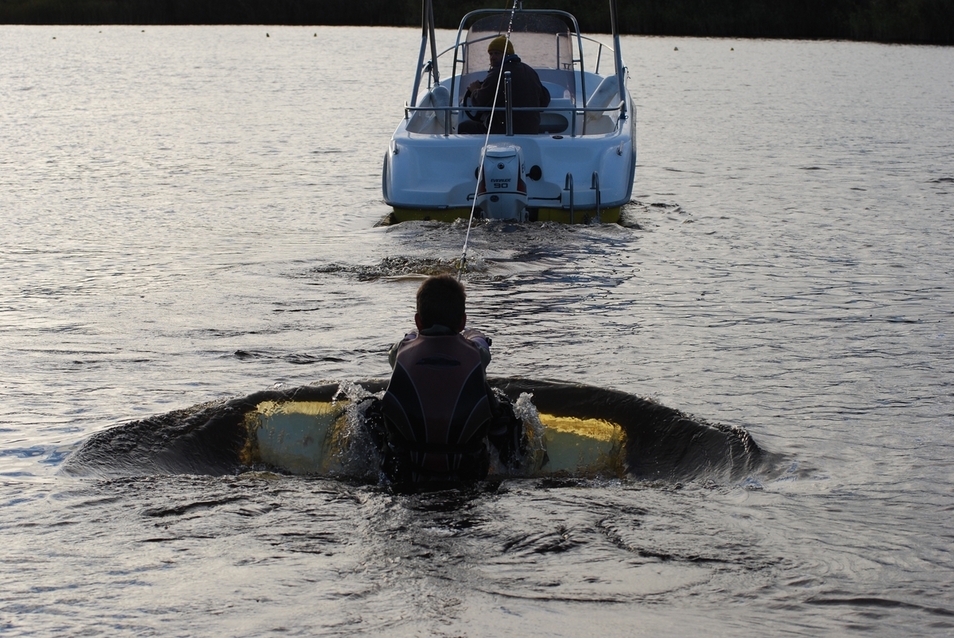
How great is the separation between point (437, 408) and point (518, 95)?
7464 mm

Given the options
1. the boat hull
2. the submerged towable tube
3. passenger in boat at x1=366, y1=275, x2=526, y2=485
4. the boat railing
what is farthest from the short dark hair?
the boat railing

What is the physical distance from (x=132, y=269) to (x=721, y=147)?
1182 centimetres

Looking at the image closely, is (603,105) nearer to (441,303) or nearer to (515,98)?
(515,98)

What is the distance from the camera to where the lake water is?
402cm

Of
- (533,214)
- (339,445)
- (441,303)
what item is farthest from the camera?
(533,214)

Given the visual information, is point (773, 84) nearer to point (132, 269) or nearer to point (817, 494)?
point (132, 269)

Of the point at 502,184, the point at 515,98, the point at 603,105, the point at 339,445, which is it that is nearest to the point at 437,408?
the point at 339,445

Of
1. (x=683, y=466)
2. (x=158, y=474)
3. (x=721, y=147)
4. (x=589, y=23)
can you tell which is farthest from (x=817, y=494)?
(x=589, y=23)

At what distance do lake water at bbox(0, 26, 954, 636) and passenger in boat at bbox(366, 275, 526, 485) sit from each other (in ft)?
0.53

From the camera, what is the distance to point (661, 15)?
43.1 metres

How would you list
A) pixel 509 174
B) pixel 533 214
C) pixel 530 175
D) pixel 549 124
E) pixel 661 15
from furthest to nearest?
pixel 661 15, pixel 549 124, pixel 533 214, pixel 530 175, pixel 509 174

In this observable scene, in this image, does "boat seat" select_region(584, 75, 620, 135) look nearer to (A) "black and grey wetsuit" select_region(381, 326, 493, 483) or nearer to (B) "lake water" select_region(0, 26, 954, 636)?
(B) "lake water" select_region(0, 26, 954, 636)

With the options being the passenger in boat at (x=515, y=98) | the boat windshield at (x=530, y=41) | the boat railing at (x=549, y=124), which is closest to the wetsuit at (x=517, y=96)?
the passenger in boat at (x=515, y=98)

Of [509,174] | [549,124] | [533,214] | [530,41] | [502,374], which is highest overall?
[530,41]
